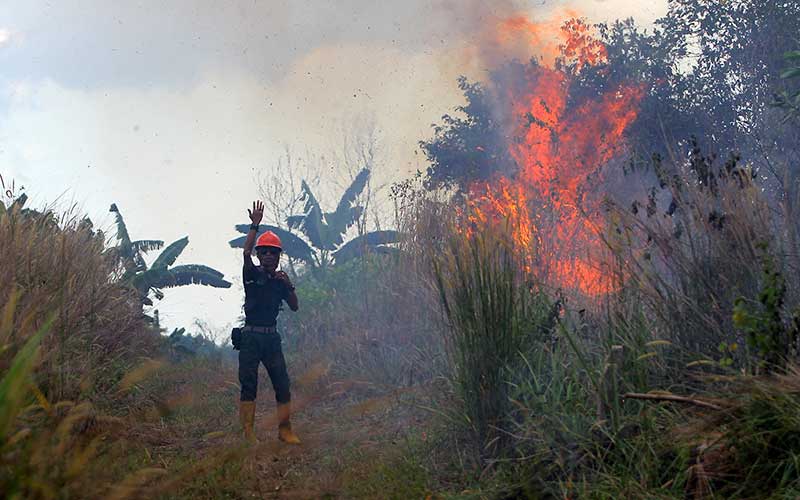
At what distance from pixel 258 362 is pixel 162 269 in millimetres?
9827

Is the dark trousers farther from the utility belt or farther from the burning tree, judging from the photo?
the burning tree

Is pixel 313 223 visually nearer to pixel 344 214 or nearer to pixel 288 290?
pixel 344 214

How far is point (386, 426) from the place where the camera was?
8.06 metres

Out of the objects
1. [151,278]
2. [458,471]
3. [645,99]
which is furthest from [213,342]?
[458,471]

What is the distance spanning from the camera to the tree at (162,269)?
A: 16.3 metres

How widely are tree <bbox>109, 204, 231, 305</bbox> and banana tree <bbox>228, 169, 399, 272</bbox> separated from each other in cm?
286

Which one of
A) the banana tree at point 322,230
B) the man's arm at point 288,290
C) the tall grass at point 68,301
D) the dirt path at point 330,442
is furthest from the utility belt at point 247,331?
the banana tree at point 322,230

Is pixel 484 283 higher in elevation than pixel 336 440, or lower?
higher

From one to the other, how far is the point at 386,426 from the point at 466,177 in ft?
46.4

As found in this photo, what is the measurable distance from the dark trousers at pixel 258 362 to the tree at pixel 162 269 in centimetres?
922

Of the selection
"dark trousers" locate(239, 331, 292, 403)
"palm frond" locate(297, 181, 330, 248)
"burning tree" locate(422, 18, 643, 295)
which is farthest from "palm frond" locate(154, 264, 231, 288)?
"dark trousers" locate(239, 331, 292, 403)

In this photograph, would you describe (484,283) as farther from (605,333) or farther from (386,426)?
(386,426)

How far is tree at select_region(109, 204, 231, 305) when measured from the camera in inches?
643

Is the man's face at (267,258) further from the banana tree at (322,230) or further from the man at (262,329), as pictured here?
the banana tree at (322,230)
